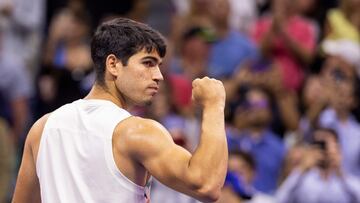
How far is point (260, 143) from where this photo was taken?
9312mm

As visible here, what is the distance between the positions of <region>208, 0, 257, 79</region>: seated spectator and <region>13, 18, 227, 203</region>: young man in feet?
19.4

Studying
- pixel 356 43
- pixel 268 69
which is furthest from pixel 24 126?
pixel 356 43

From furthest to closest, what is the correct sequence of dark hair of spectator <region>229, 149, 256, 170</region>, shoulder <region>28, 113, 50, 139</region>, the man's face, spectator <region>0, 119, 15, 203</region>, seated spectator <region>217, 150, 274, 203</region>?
spectator <region>0, 119, 15, 203</region>, dark hair of spectator <region>229, 149, 256, 170</region>, seated spectator <region>217, 150, 274, 203</region>, shoulder <region>28, 113, 50, 139</region>, the man's face

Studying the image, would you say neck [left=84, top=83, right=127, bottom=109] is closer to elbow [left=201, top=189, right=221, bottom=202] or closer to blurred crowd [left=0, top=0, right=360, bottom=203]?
elbow [left=201, top=189, right=221, bottom=202]

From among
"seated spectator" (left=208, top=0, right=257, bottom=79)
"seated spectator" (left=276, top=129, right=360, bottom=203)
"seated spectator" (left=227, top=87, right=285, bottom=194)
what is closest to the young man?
"seated spectator" (left=276, top=129, right=360, bottom=203)

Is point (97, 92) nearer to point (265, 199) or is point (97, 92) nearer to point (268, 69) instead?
point (265, 199)

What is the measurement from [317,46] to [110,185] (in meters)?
6.44

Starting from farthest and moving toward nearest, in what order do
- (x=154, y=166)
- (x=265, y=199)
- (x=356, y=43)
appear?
(x=356, y=43) < (x=265, y=199) < (x=154, y=166)

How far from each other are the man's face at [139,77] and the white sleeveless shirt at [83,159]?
4.1 inches

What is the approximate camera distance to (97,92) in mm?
4895

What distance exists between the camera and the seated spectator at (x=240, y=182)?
7352 mm

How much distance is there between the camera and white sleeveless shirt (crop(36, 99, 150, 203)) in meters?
4.62

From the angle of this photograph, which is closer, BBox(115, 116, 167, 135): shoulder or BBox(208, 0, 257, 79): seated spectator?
BBox(115, 116, 167, 135): shoulder

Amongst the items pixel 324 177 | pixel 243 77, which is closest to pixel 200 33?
pixel 243 77
